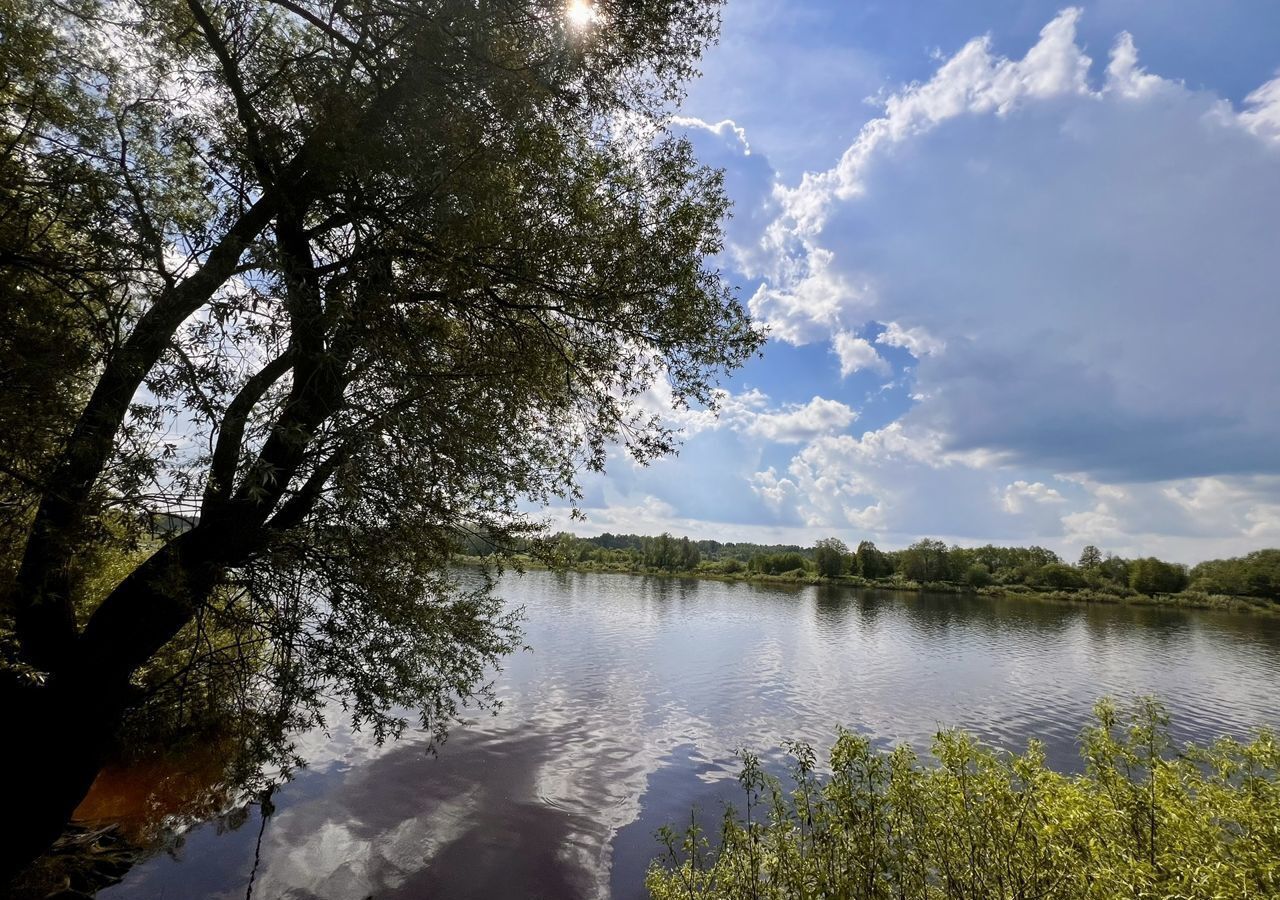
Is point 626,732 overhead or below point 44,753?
below

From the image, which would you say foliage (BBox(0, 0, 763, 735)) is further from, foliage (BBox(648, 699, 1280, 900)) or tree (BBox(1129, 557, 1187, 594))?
tree (BBox(1129, 557, 1187, 594))

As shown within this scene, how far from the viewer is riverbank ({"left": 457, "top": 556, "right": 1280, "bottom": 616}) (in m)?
100

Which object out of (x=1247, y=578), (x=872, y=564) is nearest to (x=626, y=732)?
(x=872, y=564)

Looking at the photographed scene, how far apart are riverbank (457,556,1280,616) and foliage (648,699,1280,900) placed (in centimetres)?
7244

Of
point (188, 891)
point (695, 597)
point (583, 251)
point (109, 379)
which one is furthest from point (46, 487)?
point (695, 597)

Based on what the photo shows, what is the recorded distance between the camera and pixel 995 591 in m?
119

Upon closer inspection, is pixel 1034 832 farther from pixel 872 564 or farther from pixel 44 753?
pixel 872 564

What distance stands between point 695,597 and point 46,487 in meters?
80.0

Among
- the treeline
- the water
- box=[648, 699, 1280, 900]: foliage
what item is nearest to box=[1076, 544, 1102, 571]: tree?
the treeline

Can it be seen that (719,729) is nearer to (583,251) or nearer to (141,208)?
(583,251)

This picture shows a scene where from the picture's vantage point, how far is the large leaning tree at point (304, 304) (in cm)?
511

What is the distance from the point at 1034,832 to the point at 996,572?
16163 centimetres

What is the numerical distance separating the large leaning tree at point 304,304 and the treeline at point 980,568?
3858 inches

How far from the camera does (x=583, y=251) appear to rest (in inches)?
317
